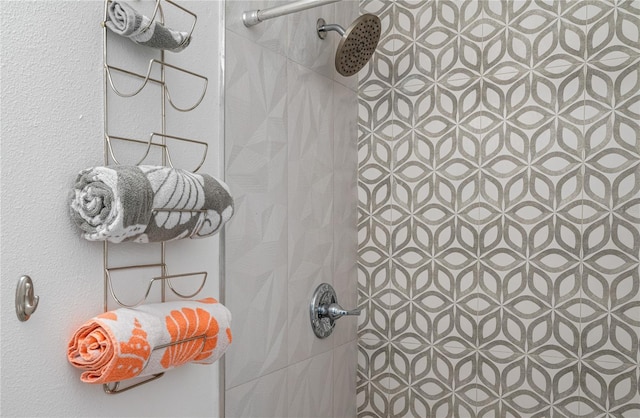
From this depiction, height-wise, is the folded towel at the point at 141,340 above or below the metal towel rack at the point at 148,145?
below

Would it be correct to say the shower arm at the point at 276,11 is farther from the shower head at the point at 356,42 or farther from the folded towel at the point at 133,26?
the folded towel at the point at 133,26

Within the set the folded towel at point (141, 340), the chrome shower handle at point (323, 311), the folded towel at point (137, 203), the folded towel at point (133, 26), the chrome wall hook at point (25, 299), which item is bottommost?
the chrome shower handle at point (323, 311)

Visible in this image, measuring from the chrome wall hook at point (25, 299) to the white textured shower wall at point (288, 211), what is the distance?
45cm

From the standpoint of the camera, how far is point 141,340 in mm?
772

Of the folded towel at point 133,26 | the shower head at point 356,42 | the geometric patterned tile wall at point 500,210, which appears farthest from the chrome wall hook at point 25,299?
the geometric patterned tile wall at point 500,210

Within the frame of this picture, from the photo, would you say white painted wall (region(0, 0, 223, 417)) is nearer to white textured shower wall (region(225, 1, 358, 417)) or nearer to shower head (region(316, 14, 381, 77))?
white textured shower wall (region(225, 1, 358, 417))

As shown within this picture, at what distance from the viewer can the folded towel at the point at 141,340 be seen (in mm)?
748

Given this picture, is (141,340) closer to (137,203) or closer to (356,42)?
(137,203)

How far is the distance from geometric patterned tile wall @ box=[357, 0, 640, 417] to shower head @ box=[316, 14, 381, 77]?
241 millimetres

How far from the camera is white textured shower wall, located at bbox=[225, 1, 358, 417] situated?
1.17 m

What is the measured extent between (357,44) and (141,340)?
2.93 feet

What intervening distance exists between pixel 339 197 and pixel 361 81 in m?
0.37

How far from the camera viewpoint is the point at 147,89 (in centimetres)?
92

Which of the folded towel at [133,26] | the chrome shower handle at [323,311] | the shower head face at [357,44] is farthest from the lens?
the chrome shower handle at [323,311]
